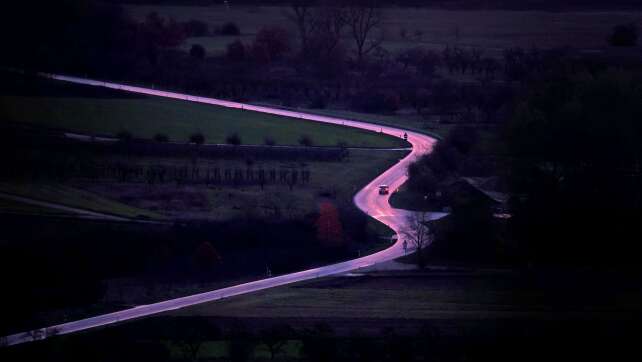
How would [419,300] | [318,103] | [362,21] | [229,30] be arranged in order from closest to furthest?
[419,300], [318,103], [362,21], [229,30]

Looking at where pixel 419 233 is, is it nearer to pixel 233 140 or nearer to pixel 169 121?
pixel 233 140

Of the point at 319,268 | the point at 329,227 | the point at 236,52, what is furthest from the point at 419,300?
the point at 236,52

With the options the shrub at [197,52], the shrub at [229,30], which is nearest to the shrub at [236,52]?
the shrub at [197,52]

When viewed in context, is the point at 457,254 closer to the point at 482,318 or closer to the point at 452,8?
the point at 482,318

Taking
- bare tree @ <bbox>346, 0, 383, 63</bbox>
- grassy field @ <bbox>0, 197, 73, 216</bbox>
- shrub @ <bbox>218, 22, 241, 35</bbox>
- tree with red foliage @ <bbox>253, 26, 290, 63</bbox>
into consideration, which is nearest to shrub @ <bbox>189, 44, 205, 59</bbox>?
tree with red foliage @ <bbox>253, 26, 290, 63</bbox>

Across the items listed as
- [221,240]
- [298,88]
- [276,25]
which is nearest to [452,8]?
[276,25]

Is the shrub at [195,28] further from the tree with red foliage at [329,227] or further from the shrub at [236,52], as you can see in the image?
the tree with red foliage at [329,227]
